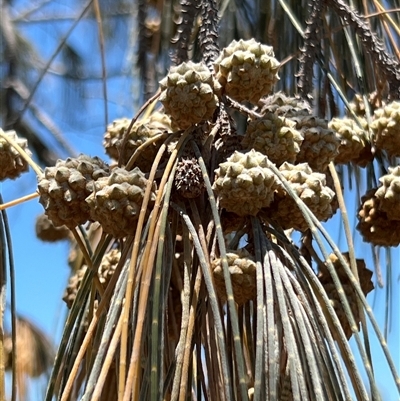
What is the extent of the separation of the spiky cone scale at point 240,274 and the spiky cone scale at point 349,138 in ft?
0.83

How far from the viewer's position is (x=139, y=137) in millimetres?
645

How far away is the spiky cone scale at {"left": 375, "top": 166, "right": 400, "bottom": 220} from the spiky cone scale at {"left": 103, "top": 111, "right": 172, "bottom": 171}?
0.68 feet

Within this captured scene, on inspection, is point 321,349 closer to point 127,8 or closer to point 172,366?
point 172,366

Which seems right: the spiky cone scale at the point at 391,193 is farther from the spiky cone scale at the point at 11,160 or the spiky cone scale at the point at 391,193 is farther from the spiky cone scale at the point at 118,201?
the spiky cone scale at the point at 11,160

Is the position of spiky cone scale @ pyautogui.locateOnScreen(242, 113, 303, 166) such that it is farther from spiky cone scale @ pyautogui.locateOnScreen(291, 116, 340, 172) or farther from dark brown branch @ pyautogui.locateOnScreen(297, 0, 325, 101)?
dark brown branch @ pyautogui.locateOnScreen(297, 0, 325, 101)

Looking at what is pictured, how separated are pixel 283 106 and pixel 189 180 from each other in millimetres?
147

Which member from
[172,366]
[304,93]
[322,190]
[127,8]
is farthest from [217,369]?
[127,8]

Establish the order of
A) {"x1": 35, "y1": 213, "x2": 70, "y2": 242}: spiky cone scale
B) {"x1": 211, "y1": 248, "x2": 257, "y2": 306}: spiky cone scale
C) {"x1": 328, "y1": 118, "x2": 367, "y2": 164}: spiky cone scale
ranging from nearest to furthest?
{"x1": 211, "y1": 248, "x2": 257, "y2": 306}: spiky cone scale, {"x1": 328, "y1": 118, "x2": 367, "y2": 164}: spiky cone scale, {"x1": 35, "y1": 213, "x2": 70, "y2": 242}: spiky cone scale

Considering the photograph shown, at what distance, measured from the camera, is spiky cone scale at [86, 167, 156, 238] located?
518 millimetres

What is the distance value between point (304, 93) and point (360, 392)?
0.36 m

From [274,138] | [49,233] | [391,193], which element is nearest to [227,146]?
[274,138]

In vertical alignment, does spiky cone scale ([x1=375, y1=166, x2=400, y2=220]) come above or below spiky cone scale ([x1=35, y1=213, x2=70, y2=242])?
below

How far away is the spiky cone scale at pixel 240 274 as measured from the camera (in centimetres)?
50

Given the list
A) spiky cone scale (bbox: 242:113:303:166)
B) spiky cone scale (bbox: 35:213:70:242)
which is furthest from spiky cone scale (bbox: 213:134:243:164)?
spiky cone scale (bbox: 35:213:70:242)
